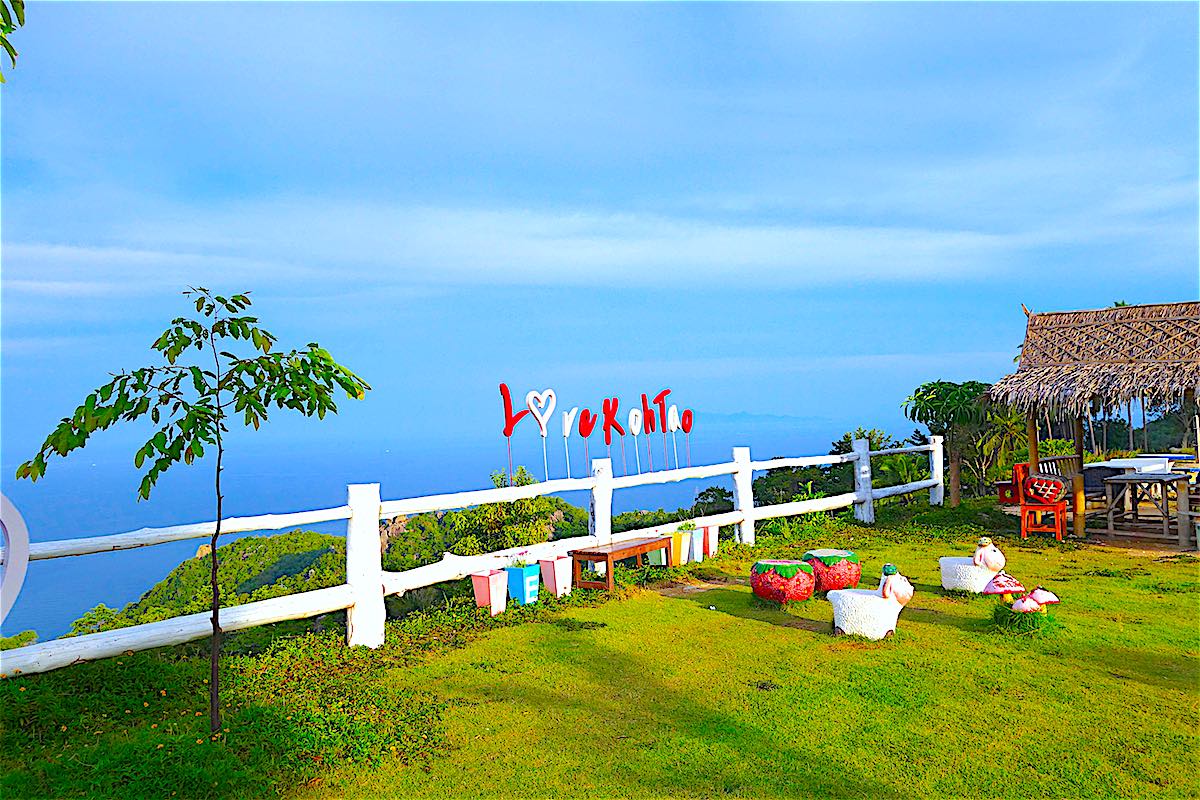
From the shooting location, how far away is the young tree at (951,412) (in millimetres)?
14469

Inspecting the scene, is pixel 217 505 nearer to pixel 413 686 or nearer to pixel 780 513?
pixel 413 686

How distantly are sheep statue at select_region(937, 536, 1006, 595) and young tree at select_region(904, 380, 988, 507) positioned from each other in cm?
587

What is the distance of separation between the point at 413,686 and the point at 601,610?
8.34ft

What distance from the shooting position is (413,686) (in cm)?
607

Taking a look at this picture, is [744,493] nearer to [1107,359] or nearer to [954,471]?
[954,471]

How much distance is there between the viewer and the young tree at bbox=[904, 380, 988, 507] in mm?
14469

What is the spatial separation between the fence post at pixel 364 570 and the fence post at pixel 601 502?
305 centimetres

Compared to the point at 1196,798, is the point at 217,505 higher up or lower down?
higher up

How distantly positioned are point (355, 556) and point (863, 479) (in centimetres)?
878

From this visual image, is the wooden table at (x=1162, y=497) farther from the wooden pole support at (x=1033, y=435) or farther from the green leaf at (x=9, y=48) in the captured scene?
the green leaf at (x=9, y=48)

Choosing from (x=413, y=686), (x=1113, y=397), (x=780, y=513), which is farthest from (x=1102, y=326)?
(x=413, y=686)

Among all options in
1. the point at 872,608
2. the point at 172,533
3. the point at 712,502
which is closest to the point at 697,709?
the point at 872,608

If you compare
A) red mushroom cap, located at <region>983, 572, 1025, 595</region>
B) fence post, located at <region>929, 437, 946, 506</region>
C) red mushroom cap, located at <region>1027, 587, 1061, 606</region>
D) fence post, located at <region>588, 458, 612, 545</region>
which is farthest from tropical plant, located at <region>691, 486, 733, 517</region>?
red mushroom cap, located at <region>1027, 587, 1061, 606</region>

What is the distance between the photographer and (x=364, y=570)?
276 inches
